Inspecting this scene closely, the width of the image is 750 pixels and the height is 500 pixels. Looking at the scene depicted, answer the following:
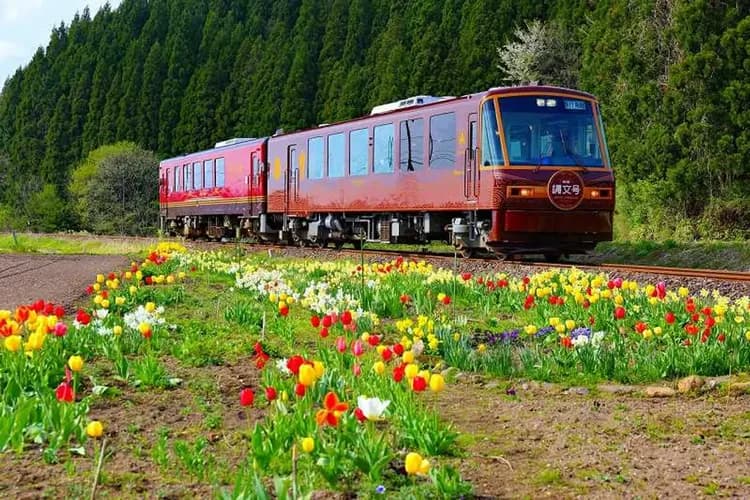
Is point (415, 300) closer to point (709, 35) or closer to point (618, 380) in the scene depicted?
point (618, 380)

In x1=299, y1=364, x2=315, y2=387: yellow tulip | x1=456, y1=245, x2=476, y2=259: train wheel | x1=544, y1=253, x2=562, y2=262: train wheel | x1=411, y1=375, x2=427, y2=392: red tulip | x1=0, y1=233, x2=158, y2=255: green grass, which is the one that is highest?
x1=299, y1=364, x2=315, y2=387: yellow tulip

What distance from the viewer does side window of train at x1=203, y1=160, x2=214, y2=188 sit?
92.6 feet

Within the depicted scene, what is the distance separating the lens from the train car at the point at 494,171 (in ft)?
45.1

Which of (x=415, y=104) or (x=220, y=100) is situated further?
(x=220, y=100)

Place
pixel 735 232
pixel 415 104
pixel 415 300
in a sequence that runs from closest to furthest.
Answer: pixel 415 300, pixel 415 104, pixel 735 232

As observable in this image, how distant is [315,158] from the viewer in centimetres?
2005

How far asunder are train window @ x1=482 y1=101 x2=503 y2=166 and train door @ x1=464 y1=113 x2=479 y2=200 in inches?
9.8

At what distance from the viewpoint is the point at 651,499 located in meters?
2.92

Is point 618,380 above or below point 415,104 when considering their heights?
below

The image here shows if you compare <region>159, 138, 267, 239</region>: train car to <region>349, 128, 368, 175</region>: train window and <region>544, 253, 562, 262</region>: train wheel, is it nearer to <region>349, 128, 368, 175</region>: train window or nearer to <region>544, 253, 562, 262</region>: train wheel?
<region>349, 128, 368, 175</region>: train window

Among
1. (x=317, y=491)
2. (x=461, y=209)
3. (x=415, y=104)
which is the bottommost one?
(x=317, y=491)

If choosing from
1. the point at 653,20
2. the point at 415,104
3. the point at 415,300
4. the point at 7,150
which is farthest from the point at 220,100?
the point at 415,300

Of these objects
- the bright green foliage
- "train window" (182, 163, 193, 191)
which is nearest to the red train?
"train window" (182, 163, 193, 191)

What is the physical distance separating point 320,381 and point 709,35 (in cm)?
1842
